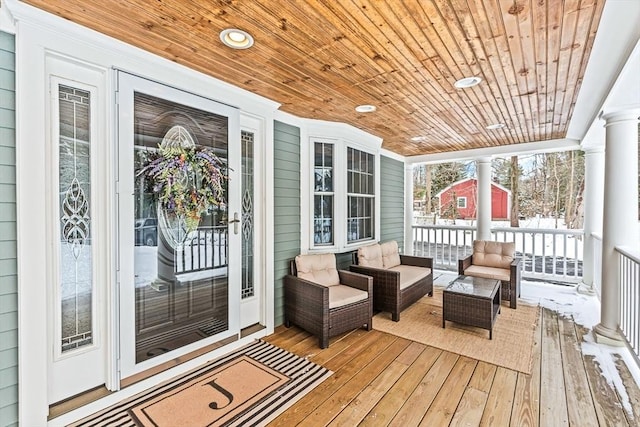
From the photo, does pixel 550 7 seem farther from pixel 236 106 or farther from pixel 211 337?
pixel 211 337

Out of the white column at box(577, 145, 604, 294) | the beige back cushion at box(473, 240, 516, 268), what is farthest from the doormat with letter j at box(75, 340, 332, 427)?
the white column at box(577, 145, 604, 294)

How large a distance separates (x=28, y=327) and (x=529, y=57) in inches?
161

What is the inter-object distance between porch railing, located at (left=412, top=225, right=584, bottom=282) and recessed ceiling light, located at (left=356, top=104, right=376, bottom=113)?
415cm

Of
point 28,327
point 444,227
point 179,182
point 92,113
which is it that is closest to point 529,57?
point 179,182

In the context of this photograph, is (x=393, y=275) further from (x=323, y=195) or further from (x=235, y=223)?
(x=235, y=223)

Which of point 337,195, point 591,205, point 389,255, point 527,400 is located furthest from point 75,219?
point 591,205

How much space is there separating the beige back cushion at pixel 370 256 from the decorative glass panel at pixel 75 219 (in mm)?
3210

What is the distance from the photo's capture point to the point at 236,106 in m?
3.09

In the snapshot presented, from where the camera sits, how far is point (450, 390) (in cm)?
240

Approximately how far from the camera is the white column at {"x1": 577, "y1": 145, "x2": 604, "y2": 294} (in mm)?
4824

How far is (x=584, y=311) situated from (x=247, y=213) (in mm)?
4844

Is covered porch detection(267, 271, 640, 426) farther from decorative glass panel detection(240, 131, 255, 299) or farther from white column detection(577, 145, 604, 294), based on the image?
white column detection(577, 145, 604, 294)

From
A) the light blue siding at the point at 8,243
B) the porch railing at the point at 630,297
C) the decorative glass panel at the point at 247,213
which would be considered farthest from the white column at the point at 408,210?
the light blue siding at the point at 8,243

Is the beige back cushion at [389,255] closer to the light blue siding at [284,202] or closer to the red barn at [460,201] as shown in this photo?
the light blue siding at [284,202]
